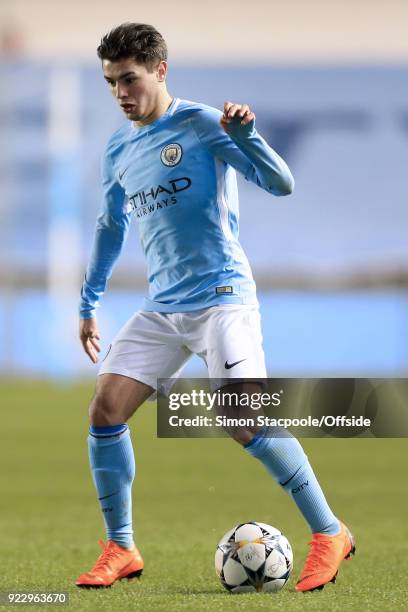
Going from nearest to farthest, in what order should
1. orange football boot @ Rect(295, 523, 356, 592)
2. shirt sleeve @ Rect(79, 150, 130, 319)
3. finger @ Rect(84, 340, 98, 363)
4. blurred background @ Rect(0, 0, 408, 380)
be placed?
orange football boot @ Rect(295, 523, 356, 592) → shirt sleeve @ Rect(79, 150, 130, 319) → finger @ Rect(84, 340, 98, 363) → blurred background @ Rect(0, 0, 408, 380)

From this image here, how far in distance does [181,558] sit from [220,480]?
3.45m

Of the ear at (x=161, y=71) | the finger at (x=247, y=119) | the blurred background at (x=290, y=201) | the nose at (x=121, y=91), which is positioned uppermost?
the blurred background at (x=290, y=201)

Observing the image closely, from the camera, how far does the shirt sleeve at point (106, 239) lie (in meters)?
4.20

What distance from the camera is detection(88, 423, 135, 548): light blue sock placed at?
13.1 feet

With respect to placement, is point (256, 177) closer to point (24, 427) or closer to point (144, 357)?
point (144, 357)

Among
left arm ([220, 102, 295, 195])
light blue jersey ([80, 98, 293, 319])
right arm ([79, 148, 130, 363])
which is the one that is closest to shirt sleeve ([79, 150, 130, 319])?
right arm ([79, 148, 130, 363])

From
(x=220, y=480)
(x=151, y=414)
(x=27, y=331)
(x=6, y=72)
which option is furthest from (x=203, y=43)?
(x=220, y=480)

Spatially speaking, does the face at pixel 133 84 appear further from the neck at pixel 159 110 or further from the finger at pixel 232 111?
the finger at pixel 232 111

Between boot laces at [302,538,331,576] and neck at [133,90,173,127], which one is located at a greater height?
neck at [133,90,173,127]

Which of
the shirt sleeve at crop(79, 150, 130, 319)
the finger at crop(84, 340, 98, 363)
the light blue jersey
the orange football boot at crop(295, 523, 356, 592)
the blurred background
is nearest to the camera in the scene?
the orange football boot at crop(295, 523, 356, 592)

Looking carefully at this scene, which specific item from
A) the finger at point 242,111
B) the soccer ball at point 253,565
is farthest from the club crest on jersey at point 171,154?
the soccer ball at point 253,565

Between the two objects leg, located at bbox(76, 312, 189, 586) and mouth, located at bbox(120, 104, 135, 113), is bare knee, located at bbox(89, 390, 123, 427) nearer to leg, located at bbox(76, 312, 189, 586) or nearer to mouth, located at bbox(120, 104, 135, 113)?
leg, located at bbox(76, 312, 189, 586)

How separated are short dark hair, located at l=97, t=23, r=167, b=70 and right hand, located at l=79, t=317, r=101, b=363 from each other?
3.32ft

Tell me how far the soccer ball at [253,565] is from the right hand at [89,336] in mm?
917
